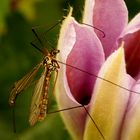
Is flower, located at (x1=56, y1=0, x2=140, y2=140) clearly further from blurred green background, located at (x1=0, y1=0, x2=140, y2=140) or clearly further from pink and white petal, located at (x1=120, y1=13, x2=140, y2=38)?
blurred green background, located at (x1=0, y1=0, x2=140, y2=140)

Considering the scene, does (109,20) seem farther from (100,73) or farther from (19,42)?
(19,42)

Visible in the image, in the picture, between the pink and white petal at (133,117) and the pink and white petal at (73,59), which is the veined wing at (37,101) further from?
the pink and white petal at (133,117)

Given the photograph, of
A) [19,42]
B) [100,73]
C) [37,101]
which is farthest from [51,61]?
[19,42]

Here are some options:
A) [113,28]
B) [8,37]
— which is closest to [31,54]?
[8,37]

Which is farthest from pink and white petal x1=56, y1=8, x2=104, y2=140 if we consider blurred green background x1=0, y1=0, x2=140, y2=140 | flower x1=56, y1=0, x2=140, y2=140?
blurred green background x1=0, y1=0, x2=140, y2=140

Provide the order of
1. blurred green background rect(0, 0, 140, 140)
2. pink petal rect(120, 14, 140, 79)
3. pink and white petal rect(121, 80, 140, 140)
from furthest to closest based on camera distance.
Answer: blurred green background rect(0, 0, 140, 140), pink petal rect(120, 14, 140, 79), pink and white petal rect(121, 80, 140, 140)

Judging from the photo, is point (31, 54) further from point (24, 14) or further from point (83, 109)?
point (83, 109)

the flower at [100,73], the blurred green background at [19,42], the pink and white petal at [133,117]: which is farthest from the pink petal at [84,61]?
the blurred green background at [19,42]
